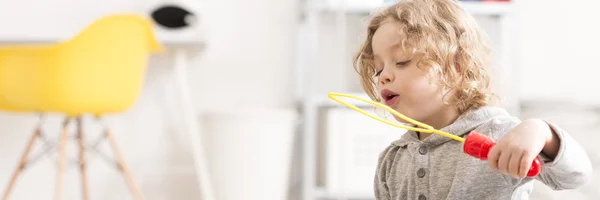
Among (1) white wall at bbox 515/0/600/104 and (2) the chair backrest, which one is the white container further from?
(1) white wall at bbox 515/0/600/104

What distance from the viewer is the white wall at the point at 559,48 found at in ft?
8.63

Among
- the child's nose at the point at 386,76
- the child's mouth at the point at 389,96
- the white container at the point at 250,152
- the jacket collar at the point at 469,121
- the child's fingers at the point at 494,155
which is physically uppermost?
the child's nose at the point at 386,76

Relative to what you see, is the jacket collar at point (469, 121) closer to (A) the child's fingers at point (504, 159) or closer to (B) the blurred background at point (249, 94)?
(A) the child's fingers at point (504, 159)

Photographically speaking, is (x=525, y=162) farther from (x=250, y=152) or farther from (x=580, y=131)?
(x=250, y=152)

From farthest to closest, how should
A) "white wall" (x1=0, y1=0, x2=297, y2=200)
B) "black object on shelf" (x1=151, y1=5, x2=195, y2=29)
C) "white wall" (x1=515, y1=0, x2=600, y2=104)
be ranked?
"white wall" (x1=0, y1=0, x2=297, y2=200), "white wall" (x1=515, y1=0, x2=600, y2=104), "black object on shelf" (x1=151, y1=5, x2=195, y2=29)

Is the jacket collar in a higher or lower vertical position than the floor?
higher

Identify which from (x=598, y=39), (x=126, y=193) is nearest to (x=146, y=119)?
(x=126, y=193)

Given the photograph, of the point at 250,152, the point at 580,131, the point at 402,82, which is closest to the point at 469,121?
the point at 402,82

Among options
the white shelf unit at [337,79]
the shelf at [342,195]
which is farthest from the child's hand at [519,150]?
the shelf at [342,195]

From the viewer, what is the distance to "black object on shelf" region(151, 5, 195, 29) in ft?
7.73

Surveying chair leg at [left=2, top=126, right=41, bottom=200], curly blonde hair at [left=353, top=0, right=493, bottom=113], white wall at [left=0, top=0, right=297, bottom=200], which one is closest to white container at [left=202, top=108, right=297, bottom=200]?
white wall at [left=0, top=0, right=297, bottom=200]

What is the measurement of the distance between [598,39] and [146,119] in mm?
1633

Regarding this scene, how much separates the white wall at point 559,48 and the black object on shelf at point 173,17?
45.6 inches

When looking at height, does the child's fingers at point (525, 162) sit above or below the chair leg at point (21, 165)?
above
